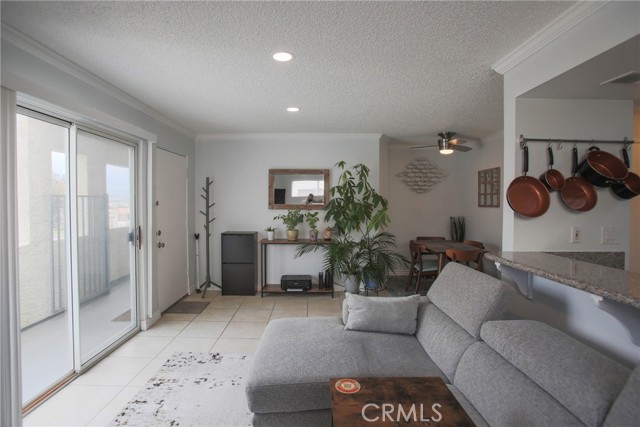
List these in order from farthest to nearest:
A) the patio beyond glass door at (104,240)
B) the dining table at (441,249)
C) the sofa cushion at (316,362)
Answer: the dining table at (441,249) < the patio beyond glass door at (104,240) < the sofa cushion at (316,362)

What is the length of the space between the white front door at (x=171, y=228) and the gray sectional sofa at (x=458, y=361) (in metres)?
2.06

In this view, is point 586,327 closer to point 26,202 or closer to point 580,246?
point 580,246

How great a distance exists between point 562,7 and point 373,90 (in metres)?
1.41

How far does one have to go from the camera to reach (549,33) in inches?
68.9

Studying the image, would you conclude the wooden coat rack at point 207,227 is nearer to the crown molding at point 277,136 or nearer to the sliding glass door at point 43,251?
the crown molding at point 277,136

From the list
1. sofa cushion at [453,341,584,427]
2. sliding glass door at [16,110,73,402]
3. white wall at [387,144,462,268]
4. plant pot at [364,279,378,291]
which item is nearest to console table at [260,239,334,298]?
plant pot at [364,279,378,291]

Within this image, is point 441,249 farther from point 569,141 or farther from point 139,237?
point 139,237

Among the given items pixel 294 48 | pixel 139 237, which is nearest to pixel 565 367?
pixel 294 48

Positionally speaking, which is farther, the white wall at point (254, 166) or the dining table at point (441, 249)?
the white wall at point (254, 166)

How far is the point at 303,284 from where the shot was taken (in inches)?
173

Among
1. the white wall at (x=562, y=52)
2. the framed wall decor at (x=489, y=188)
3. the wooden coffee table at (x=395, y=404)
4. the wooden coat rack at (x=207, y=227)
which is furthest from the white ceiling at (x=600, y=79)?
the wooden coat rack at (x=207, y=227)

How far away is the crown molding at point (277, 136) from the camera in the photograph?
4.59 m

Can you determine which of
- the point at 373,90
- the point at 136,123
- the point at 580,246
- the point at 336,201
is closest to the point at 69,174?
the point at 136,123

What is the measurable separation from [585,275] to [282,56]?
2053 millimetres
